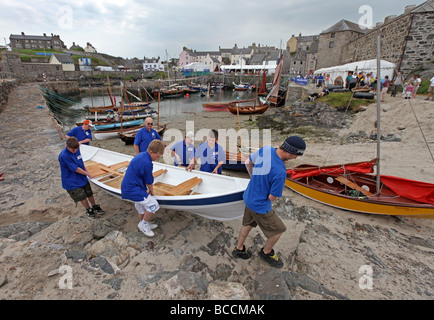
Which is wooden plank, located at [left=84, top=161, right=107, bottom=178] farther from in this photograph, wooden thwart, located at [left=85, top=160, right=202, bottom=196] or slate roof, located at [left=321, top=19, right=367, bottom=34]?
slate roof, located at [left=321, top=19, right=367, bottom=34]

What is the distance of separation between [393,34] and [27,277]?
83.2 ft

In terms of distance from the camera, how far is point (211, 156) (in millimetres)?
4738

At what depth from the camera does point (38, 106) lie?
59.3ft

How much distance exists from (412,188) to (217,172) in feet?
15.8

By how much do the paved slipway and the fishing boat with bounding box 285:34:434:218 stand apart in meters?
0.36

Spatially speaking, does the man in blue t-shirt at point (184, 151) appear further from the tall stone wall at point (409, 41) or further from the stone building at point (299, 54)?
the stone building at point (299, 54)

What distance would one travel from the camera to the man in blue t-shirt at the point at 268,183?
249 cm

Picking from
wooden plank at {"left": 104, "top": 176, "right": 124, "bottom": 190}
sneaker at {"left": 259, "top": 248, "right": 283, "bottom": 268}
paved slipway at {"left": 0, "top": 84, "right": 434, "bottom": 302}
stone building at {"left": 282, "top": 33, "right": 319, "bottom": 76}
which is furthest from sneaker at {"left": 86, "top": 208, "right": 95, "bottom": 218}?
stone building at {"left": 282, "top": 33, "right": 319, "bottom": 76}

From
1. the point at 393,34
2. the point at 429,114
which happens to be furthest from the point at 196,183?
the point at 393,34

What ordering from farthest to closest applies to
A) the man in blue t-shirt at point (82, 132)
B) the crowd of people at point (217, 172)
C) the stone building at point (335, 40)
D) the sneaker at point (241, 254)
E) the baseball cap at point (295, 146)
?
the stone building at point (335, 40), the man in blue t-shirt at point (82, 132), the sneaker at point (241, 254), the crowd of people at point (217, 172), the baseball cap at point (295, 146)

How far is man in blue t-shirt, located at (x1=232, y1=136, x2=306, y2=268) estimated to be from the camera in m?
Answer: 2.49

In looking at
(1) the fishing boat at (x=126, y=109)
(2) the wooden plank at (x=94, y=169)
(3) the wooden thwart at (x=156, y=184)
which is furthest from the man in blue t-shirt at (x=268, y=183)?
(1) the fishing boat at (x=126, y=109)

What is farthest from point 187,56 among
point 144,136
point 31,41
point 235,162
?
point 144,136

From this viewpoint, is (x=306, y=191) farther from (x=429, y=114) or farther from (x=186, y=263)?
(x=429, y=114)
